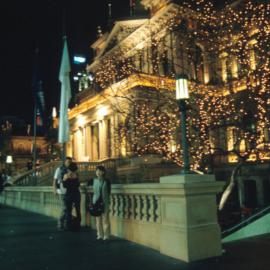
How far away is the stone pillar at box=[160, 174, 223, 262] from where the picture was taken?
743 cm

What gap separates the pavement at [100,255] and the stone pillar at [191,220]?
0.21 metres

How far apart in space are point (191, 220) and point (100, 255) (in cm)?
210

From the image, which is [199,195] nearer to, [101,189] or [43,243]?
[101,189]

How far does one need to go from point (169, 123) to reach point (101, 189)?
1244 centimetres

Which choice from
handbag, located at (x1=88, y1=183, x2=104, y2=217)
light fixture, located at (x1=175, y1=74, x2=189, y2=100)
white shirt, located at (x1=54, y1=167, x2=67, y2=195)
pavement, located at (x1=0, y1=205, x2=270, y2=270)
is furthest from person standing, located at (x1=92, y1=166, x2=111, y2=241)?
light fixture, located at (x1=175, y1=74, x2=189, y2=100)

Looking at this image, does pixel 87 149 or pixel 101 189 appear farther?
pixel 87 149

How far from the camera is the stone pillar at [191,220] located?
743 cm

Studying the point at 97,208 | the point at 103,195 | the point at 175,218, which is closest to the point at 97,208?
the point at 97,208

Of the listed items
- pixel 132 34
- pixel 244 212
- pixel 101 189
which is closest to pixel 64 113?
pixel 101 189

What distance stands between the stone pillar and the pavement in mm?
208

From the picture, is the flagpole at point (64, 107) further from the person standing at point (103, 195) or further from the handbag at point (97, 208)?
the handbag at point (97, 208)

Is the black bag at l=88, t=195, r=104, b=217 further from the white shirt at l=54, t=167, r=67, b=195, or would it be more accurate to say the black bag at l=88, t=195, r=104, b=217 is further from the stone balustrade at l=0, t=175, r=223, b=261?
the white shirt at l=54, t=167, r=67, b=195

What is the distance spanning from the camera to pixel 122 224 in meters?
10.3

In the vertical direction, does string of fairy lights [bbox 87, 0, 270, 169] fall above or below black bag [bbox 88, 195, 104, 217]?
above
